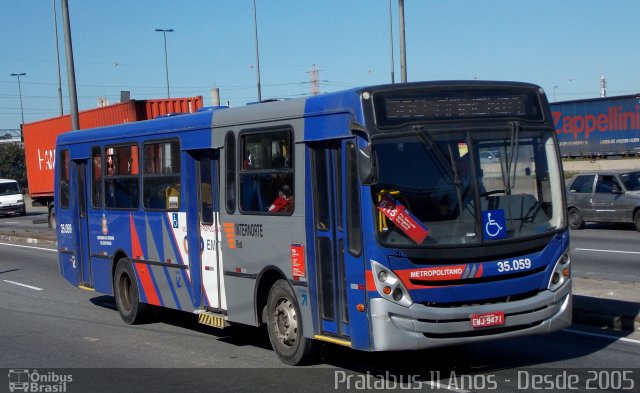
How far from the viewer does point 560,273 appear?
857 centimetres

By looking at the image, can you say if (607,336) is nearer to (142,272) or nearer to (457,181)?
(457,181)

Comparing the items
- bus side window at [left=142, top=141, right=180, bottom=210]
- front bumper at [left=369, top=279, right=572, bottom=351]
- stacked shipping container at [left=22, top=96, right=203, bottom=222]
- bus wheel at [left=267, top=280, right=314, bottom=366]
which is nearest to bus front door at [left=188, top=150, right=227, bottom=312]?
bus side window at [left=142, top=141, right=180, bottom=210]

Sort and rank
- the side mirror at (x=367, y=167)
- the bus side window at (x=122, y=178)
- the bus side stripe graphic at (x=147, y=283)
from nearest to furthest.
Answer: the side mirror at (x=367, y=167) < the bus side stripe graphic at (x=147, y=283) < the bus side window at (x=122, y=178)

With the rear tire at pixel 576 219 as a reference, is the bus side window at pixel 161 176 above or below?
above

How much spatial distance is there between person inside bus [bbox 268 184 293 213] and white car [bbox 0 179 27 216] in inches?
1696

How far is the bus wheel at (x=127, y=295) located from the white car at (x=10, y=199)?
3862cm

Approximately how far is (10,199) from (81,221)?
123 ft

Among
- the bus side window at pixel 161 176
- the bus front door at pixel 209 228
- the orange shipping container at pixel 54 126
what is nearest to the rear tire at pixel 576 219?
the orange shipping container at pixel 54 126

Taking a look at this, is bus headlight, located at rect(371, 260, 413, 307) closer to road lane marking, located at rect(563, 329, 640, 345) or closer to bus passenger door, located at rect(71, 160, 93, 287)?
road lane marking, located at rect(563, 329, 640, 345)

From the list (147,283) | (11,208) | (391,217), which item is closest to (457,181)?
(391,217)

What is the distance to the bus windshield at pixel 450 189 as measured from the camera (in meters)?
7.97

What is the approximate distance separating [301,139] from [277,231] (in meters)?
1.07

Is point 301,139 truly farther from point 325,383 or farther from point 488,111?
point 325,383

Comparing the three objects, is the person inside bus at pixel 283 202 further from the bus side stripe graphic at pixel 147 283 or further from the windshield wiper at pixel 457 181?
the bus side stripe graphic at pixel 147 283
